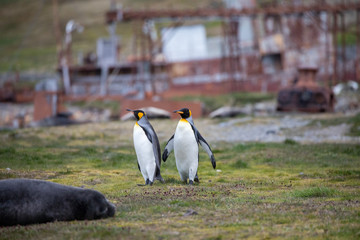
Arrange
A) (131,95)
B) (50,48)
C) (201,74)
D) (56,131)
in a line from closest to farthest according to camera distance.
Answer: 1. (56,131)
2. (131,95)
3. (201,74)
4. (50,48)

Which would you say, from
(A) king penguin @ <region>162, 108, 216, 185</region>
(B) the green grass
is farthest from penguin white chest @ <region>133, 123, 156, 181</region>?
(B) the green grass

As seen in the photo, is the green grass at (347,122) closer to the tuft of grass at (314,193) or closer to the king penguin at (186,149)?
the king penguin at (186,149)

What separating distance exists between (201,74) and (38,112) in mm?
22565

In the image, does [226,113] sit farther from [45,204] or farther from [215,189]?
[45,204]

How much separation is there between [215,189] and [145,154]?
1.82m

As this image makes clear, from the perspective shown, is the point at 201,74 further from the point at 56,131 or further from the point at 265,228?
the point at 265,228

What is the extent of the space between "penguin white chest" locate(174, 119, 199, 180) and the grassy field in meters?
0.36

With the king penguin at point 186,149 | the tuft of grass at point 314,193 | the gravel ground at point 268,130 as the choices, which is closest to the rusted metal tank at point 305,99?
the gravel ground at point 268,130

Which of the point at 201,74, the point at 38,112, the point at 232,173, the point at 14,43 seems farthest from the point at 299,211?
the point at 14,43

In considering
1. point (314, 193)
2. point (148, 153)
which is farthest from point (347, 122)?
point (314, 193)

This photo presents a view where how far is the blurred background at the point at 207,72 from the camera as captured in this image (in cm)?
2931

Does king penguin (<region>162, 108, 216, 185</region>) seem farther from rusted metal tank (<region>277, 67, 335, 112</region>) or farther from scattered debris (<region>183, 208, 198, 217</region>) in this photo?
rusted metal tank (<region>277, 67, 335, 112</region>)

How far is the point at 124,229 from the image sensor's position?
281 inches

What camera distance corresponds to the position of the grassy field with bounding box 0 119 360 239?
23.4 ft
